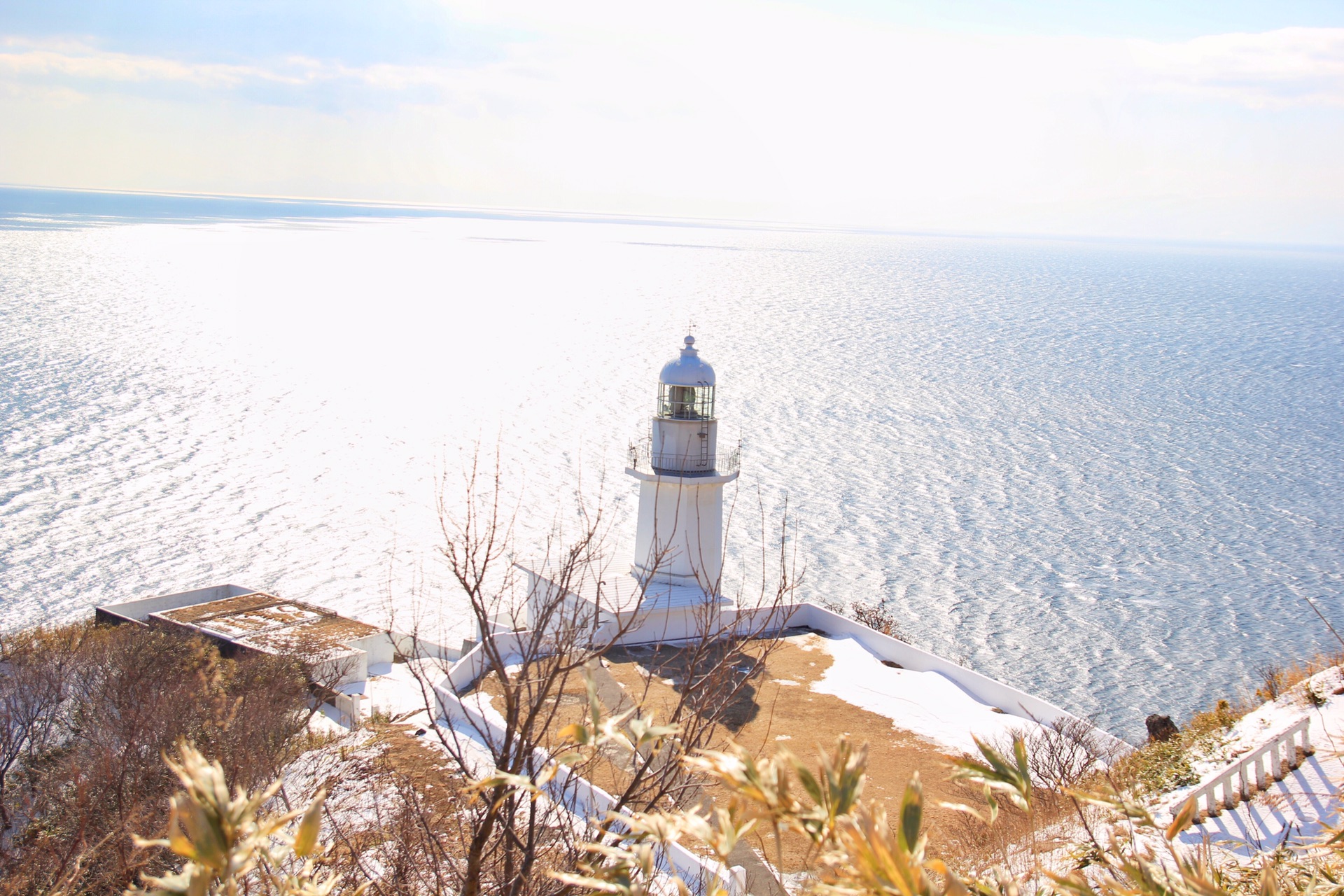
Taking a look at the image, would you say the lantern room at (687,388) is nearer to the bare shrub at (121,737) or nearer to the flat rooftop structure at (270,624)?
the flat rooftop structure at (270,624)

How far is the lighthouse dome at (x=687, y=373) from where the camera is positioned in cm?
2136

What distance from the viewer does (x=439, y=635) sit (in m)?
30.6

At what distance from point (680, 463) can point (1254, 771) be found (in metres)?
13.0

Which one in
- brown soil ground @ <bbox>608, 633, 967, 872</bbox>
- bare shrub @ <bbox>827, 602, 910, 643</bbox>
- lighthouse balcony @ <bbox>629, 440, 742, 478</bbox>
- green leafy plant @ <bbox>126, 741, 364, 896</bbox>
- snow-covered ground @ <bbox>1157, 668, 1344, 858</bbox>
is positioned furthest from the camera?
bare shrub @ <bbox>827, 602, 910, 643</bbox>

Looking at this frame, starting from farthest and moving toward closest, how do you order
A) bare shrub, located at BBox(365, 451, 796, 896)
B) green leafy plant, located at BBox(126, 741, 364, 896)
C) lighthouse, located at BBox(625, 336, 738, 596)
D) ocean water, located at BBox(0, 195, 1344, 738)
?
ocean water, located at BBox(0, 195, 1344, 738)
lighthouse, located at BBox(625, 336, 738, 596)
bare shrub, located at BBox(365, 451, 796, 896)
green leafy plant, located at BBox(126, 741, 364, 896)

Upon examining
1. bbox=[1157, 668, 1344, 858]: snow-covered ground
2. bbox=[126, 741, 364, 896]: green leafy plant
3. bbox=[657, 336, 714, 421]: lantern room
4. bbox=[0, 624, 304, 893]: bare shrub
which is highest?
bbox=[126, 741, 364, 896]: green leafy plant

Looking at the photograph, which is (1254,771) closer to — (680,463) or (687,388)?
(680,463)

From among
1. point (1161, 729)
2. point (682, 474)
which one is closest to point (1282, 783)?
point (1161, 729)

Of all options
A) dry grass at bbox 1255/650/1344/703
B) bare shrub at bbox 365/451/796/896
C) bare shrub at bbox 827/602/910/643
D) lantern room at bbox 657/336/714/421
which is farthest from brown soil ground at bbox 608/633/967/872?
bare shrub at bbox 827/602/910/643

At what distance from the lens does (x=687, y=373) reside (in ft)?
70.1

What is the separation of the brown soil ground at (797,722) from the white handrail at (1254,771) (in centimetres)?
304

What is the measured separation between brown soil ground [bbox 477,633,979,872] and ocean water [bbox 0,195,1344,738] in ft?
8.63

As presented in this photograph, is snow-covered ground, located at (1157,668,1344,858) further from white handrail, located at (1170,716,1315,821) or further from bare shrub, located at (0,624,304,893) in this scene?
bare shrub, located at (0,624,304,893)

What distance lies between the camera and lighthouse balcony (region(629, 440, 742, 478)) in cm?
2153
